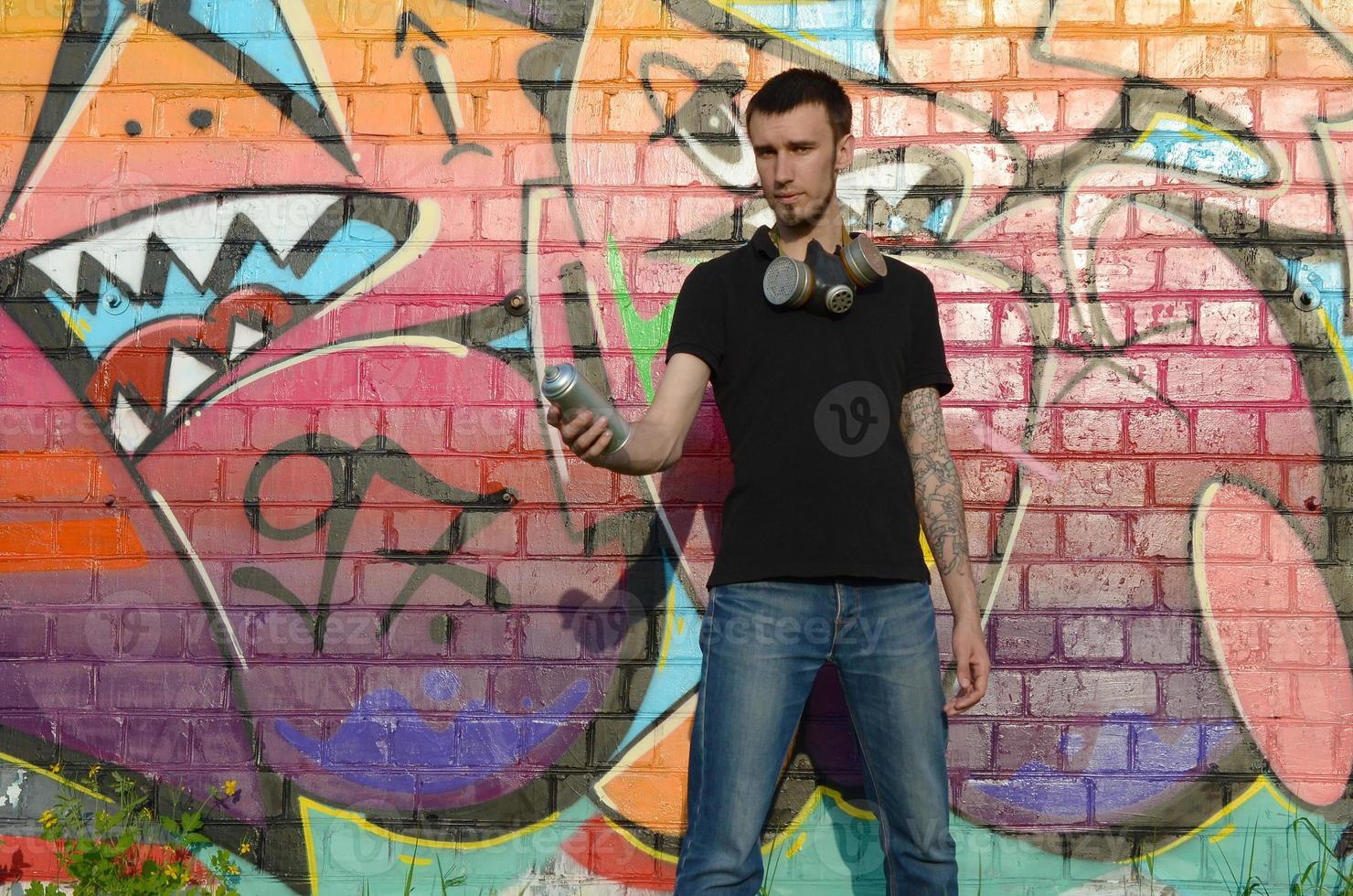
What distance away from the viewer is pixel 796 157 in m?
2.46

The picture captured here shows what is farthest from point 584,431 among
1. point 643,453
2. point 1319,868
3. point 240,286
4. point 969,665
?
point 1319,868

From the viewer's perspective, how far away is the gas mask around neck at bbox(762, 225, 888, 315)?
2.35 meters

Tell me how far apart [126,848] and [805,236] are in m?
2.45

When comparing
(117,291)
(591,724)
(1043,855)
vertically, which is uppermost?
(117,291)

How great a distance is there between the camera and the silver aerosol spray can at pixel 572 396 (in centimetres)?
193

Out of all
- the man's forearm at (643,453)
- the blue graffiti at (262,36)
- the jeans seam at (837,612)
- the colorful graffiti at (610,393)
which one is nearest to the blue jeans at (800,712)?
the jeans seam at (837,612)

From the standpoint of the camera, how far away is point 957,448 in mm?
3104

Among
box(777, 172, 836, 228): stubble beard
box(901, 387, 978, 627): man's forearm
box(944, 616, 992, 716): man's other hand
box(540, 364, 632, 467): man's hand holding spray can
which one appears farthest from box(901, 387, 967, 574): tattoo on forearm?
box(540, 364, 632, 467): man's hand holding spray can

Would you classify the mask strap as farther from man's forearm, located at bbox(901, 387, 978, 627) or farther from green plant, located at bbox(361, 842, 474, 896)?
green plant, located at bbox(361, 842, 474, 896)

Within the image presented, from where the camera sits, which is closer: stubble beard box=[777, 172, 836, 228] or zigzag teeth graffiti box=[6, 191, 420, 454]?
stubble beard box=[777, 172, 836, 228]

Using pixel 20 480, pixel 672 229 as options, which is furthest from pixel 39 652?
pixel 672 229

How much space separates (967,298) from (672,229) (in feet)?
2.87

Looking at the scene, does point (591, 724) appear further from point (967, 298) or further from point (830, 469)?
point (967, 298)

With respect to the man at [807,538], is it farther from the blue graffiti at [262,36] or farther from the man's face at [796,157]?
the blue graffiti at [262,36]
